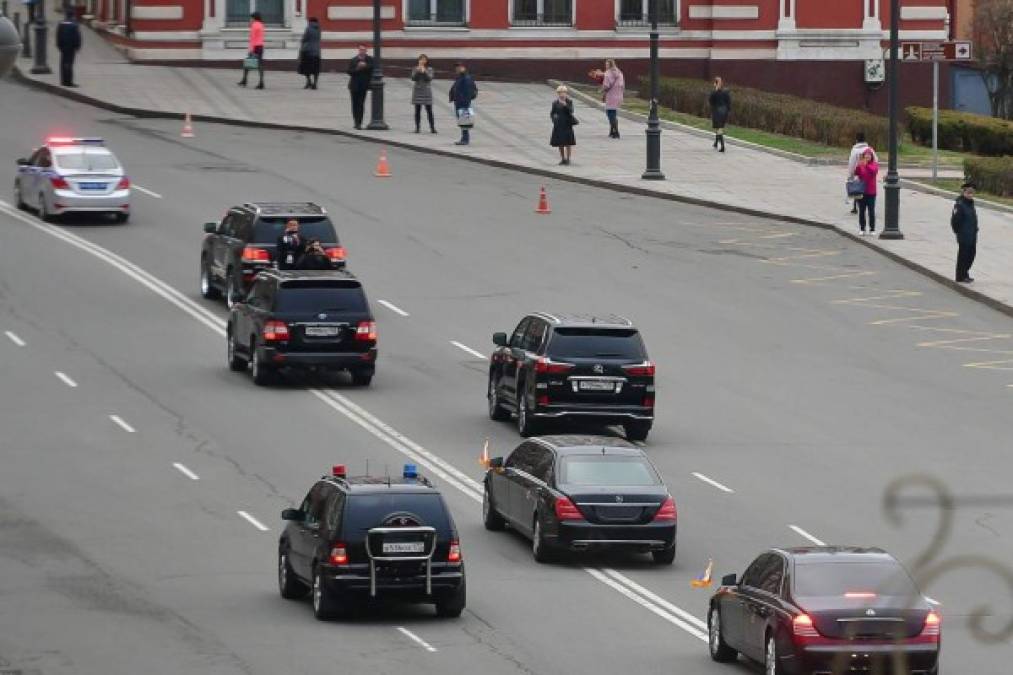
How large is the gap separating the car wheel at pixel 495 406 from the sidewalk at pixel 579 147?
40.7ft

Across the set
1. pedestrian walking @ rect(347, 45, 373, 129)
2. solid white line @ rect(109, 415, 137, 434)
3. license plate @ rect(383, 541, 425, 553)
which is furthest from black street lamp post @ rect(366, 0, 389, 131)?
license plate @ rect(383, 541, 425, 553)

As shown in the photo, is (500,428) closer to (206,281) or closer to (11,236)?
(206,281)

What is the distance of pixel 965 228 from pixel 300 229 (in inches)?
465

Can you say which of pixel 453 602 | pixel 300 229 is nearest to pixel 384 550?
pixel 453 602

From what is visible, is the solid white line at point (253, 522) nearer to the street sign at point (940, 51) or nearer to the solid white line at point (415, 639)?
the solid white line at point (415, 639)

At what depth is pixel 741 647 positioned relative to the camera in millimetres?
19875

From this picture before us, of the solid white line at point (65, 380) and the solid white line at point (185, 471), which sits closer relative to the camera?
the solid white line at point (185, 471)

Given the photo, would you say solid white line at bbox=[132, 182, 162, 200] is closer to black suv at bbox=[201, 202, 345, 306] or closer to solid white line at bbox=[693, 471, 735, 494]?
black suv at bbox=[201, 202, 345, 306]

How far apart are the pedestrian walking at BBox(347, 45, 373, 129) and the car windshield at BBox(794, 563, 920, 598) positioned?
127 feet

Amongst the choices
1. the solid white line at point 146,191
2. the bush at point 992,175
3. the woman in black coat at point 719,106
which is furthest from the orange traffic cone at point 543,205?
the bush at point 992,175

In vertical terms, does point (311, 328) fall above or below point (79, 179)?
below

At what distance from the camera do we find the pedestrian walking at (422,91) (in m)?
56.4

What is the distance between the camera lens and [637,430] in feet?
101

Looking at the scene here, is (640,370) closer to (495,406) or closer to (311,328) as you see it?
(495,406)
